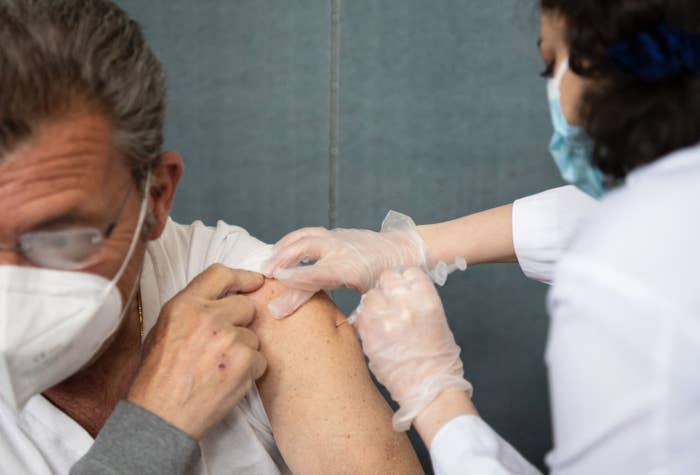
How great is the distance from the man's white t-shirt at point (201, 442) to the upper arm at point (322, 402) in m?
0.06

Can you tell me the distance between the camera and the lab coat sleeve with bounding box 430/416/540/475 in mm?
876

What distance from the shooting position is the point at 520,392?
2.21 m

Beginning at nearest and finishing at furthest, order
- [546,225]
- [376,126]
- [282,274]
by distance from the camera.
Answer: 1. [282,274]
2. [546,225]
3. [376,126]

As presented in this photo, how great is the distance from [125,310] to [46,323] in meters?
0.13

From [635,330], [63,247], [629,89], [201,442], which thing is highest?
[629,89]

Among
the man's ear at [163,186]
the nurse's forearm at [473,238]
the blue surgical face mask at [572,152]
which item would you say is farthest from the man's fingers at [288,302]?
the blue surgical face mask at [572,152]

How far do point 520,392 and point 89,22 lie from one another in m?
1.67

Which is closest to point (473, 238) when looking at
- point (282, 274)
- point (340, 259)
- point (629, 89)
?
point (340, 259)

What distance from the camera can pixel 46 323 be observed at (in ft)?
3.04

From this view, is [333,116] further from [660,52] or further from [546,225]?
[660,52]

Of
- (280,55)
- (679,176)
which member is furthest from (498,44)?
(679,176)

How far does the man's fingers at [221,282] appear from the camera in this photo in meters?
1.10

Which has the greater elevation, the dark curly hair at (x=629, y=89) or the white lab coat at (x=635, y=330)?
the dark curly hair at (x=629, y=89)

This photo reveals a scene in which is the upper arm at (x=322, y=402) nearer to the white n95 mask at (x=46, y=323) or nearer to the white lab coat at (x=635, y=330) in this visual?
the white n95 mask at (x=46, y=323)
